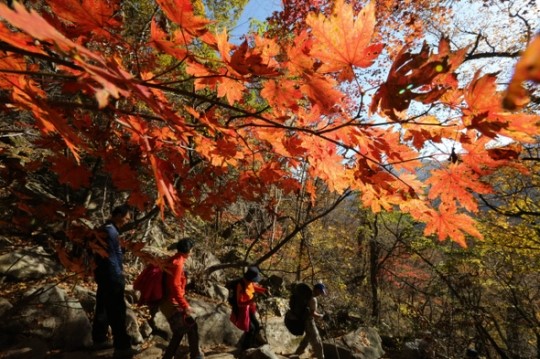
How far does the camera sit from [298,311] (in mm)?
5918

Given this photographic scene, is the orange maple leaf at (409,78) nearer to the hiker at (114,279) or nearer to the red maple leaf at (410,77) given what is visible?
the red maple leaf at (410,77)

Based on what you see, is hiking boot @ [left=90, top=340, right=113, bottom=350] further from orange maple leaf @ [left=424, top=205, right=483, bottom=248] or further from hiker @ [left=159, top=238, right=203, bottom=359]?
orange maple leaf @ [left=424, top=205, right=483, bottom=248]

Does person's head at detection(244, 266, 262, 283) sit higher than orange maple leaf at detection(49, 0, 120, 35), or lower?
lower

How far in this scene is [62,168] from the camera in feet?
8.63

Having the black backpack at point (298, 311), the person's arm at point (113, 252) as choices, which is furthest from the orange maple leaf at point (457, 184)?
the black backpack at point (298, 311)

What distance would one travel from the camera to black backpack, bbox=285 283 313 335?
19.1 feet

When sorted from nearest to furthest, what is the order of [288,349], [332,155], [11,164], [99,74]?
[99,74] → [332,155] → [11,164] → [288,349]

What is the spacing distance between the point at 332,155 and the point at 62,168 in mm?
2203

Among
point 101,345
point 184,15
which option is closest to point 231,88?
point 184,15

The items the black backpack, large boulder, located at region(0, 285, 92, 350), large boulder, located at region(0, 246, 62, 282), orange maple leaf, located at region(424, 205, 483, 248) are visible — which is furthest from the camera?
the black backpack

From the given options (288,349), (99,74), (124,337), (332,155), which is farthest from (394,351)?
(99,74)

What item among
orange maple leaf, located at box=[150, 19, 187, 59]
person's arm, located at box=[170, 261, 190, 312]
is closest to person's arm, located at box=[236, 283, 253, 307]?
person's arm, located at box=[170, 261, 190, 312]

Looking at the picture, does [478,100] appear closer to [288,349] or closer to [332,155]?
[332,155]

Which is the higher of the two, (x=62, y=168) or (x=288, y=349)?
(x=62, y=168)
